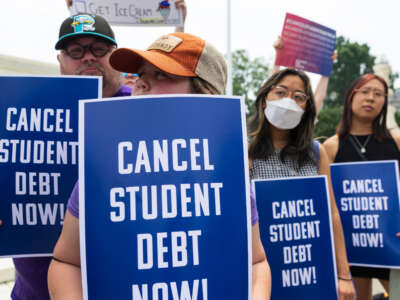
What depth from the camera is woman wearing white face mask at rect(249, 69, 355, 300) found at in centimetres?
233

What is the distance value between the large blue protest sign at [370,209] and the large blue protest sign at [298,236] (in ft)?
2.20

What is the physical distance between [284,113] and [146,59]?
135 cm

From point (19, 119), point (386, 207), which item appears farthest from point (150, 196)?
point (386, 207)

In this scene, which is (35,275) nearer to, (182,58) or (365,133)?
(182,58)

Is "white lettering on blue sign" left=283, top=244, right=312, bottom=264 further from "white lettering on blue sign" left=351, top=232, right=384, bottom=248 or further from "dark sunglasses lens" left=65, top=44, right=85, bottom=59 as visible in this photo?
"dark sunglasses lens" left=65, top=44, right=85, bottom=59

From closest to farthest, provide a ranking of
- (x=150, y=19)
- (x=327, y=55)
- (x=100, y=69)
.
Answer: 1. (x=100, y=69)
2. (x=150, y=19)
3. (x=327, y=55)

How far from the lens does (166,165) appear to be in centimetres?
109

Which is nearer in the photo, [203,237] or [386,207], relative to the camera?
[203,237]

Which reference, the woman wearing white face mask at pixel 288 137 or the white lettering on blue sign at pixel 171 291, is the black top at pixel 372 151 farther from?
the white lettering on blue sign at pixel 171 291

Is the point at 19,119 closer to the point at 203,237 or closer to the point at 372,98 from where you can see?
the point at 203,237

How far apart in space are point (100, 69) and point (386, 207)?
2149 millimetres

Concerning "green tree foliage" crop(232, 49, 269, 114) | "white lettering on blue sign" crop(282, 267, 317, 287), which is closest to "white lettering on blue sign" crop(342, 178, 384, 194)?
"white lettering on blue sign" crop(282, 267, 317, 287)

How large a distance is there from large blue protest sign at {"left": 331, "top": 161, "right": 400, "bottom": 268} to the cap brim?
1857 mm

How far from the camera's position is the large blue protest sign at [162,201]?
3.40 feet
